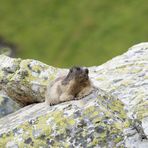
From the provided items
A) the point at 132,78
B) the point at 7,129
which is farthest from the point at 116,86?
the point at 7,129

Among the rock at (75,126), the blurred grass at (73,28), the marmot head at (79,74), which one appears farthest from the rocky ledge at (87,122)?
the blurred grass at (73,28)

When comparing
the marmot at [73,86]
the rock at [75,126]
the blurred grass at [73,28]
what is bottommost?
the rock at [75,126]

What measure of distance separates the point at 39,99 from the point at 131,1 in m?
83.0

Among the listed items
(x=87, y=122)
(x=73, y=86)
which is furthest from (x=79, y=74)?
(x=87, y=122)

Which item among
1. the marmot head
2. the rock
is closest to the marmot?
the marmot head

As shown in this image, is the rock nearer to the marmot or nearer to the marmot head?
the marmot

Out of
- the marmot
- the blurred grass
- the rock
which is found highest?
the blurred grass

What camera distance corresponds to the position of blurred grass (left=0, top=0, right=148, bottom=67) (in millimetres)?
98312

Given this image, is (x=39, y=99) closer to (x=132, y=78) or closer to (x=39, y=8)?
(x=132, y=78)

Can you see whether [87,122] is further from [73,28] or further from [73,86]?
[73,28]

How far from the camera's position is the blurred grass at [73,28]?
323ft

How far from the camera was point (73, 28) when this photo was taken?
10500 cm

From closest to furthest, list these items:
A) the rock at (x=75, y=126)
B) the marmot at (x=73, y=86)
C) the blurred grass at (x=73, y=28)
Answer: the rock at (x=75, y=126) < the marmot at (x=73, y=86) < the blurred grass at (x=73, y=28)

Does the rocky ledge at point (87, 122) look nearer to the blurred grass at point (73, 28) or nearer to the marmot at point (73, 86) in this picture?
the marmot at point (73, 86)
